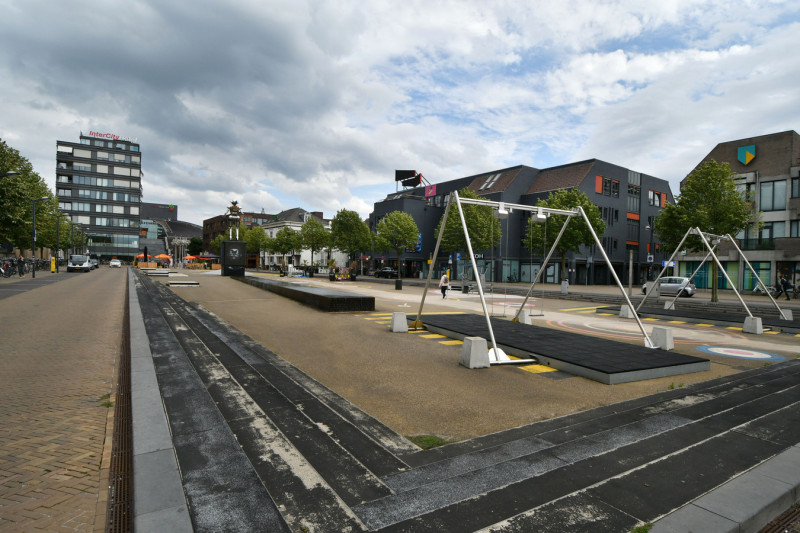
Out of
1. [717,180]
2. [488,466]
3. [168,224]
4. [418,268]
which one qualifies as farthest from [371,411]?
[168,224]

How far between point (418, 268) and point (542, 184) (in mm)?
23136

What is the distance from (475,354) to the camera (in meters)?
8.36

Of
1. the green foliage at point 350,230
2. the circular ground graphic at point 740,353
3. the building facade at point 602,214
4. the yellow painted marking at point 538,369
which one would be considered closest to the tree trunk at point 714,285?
the circular ground graphic at point 740,353

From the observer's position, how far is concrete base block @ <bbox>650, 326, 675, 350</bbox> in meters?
10.2

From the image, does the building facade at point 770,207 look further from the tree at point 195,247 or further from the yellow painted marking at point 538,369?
the tree at point 195,247

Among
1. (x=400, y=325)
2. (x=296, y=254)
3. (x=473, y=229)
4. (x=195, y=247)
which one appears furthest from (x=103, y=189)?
(x=400, y=325)

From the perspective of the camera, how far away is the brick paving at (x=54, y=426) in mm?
3336

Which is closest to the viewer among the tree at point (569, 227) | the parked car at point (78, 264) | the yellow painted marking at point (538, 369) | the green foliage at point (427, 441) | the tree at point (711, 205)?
the green foliage at point (427, 441)

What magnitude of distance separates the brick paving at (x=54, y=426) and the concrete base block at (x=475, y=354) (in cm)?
586

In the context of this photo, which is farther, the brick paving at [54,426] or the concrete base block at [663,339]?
the concrete base block at [663,339]

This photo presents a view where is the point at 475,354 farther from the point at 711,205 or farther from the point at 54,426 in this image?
the point at 711,205

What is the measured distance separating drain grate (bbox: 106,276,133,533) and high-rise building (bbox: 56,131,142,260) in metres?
118

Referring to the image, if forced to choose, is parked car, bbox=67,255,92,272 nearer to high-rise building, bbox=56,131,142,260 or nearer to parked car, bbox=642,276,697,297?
high-rise building, bbox=56,131,142,260

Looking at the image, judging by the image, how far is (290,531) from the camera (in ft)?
10.1
